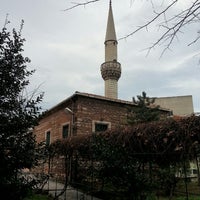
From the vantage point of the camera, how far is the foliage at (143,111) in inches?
543

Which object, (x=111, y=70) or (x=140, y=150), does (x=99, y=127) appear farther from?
(x=111, y=70)

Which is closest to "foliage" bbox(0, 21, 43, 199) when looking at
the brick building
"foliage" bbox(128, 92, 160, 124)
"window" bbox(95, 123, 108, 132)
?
the brick building

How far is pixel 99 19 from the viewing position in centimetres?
339

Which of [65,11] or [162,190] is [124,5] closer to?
[65,11]

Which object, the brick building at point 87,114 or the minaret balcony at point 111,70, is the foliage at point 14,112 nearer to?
the brick building at point 87,114

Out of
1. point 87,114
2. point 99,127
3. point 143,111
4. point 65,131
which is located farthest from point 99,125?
point 143,111

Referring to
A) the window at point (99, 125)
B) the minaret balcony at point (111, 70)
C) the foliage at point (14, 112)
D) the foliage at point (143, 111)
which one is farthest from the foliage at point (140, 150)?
the minaret balcony at point (111, 70)

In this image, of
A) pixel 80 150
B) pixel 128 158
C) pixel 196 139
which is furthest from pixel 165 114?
pixel 196 139

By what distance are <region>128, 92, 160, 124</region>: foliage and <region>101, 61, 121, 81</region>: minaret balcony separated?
11.0 meters

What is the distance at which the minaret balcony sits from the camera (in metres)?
26.1

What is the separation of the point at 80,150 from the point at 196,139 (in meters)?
4.86

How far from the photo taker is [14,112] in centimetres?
506

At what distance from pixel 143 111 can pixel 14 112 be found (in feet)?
31.7

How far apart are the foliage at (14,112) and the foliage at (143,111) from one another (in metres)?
8.97
